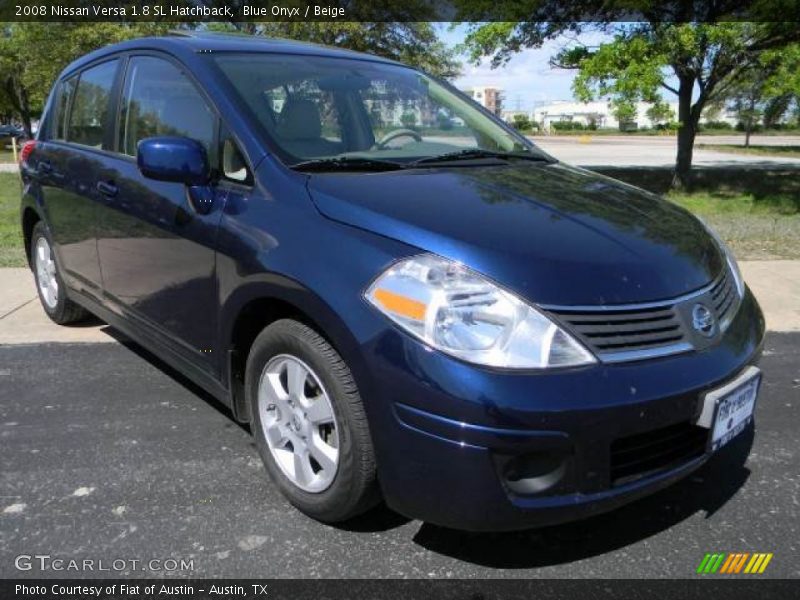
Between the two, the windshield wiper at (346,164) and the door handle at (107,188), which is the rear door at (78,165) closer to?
the door handle at (107,188)

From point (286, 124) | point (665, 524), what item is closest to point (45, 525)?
point (286, 124)

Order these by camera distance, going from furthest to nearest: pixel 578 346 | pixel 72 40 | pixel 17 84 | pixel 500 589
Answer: pixel 17 84 → pixel 72 40 → pixel 500 589 → pixel 578 346

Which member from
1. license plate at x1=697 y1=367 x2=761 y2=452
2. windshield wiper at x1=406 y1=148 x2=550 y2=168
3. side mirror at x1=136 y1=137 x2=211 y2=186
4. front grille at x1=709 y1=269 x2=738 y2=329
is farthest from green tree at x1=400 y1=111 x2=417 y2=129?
license plate at x1=697 y1=367 x2=761 y2=452

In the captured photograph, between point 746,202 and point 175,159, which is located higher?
point 175,159

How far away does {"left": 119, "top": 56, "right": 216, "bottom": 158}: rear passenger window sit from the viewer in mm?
3020

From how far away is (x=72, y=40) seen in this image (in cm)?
1877

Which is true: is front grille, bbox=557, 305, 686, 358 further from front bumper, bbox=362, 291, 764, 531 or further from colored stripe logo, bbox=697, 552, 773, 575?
colored stripe logo, bbox=697, 552, 773, 575

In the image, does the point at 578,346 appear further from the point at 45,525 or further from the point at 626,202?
the point at 45,525

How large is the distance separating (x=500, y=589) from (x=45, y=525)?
164 cm

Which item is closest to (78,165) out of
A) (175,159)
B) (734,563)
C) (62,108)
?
(62,108)

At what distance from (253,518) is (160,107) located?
1931mm

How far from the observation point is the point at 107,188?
3541 millimetres

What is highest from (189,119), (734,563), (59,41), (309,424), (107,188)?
(59,41)

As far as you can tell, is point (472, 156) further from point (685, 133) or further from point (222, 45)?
point (685, 133)
